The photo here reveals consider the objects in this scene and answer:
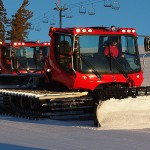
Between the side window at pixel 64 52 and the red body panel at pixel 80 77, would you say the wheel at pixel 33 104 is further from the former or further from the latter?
the side window at pixel 64 52

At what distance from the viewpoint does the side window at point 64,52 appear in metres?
10.6

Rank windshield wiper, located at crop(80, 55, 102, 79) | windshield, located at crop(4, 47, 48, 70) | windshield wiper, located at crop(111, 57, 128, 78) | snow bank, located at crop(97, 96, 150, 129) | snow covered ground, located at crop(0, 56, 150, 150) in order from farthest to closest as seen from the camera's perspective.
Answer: windshield, located at crop(4, 47, 48, 70) → windshield wiper, located at crop(111, 57, 128, 78) → windshield wiper, located at crop(80, 55, 102, 79) → snow bank, located at crop(97, 96, 150, 129) → snow covered ground, located at crop(0, 56, 150, 150)

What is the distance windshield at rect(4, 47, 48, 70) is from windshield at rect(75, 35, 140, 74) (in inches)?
228

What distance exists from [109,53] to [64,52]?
99 centimetres

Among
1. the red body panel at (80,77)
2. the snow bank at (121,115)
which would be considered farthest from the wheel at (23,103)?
the snow bank at (121,115)

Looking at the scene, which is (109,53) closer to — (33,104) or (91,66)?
(91,66)

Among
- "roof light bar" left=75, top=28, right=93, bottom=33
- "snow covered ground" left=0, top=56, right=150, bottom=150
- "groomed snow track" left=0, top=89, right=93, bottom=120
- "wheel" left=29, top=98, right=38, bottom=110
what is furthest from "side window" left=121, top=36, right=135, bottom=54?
"wheel" left=29, top=98, right=38, bottom=110

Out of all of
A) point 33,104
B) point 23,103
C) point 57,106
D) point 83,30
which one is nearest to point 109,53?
point 83,30

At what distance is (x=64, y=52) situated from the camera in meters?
10.8

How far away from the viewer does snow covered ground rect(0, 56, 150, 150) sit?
272 inches

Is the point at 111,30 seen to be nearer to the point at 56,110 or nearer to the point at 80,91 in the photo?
the point at 80,91

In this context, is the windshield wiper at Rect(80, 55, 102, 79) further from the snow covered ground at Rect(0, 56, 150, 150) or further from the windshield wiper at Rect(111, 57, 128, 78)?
the snow covered ground at Rect(0, 56, 150, 150)

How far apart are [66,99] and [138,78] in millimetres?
1862

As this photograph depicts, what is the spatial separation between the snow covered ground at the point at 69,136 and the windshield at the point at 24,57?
7119 mm
